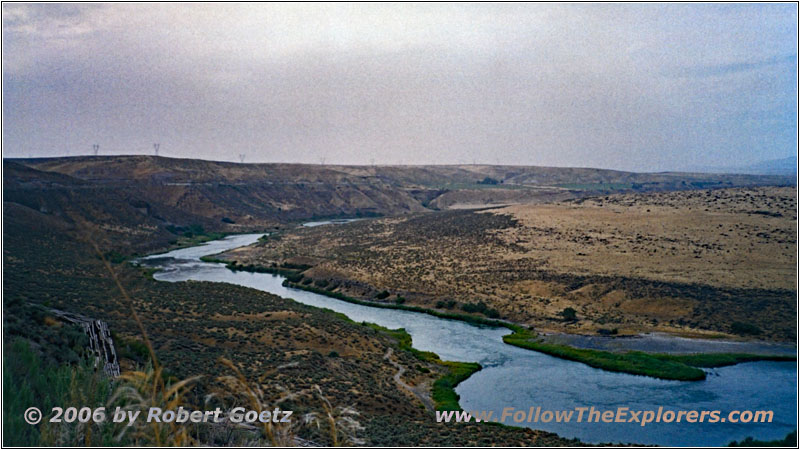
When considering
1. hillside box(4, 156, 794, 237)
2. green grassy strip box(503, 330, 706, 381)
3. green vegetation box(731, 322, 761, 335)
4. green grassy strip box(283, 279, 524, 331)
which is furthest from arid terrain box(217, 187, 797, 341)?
hillside box(4, 156, 794, 237)

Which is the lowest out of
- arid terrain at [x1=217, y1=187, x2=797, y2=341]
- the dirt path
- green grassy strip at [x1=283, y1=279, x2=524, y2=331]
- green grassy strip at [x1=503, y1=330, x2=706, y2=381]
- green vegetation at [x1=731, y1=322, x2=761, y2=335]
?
the dirt path

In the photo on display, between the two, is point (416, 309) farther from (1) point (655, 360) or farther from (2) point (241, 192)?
(2) point (241, 192)

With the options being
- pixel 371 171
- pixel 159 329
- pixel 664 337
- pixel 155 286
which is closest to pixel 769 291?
pixel 664 337

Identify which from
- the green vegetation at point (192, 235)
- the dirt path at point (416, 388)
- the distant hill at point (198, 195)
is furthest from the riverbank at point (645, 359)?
the green vegetation at point (192, 235)

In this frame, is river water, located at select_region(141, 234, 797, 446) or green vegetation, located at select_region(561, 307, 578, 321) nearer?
river water, located at select_region(141, 234, 797, 446)

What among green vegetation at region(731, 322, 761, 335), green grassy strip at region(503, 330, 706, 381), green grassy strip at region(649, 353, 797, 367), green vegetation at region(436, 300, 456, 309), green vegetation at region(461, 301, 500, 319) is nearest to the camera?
green grassy strip at region(503, 330, 706, 381)

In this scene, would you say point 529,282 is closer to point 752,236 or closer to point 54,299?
point 752,236

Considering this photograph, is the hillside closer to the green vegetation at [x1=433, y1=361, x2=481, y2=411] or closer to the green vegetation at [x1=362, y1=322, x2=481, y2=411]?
the green vegetation at [x1=362, y1=322, x2=481, y2=411]
